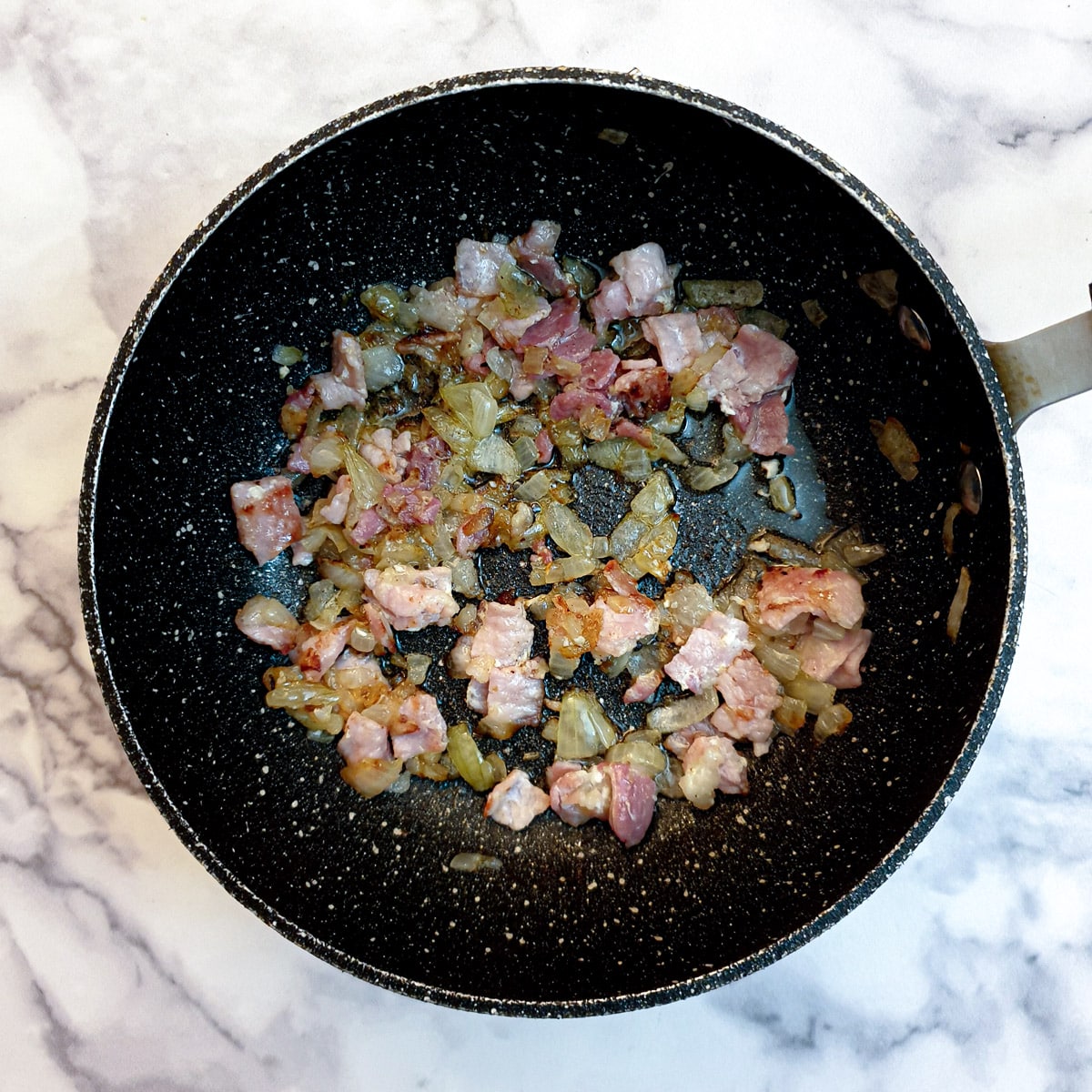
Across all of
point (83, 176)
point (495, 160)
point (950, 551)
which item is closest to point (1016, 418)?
point (950, 551)

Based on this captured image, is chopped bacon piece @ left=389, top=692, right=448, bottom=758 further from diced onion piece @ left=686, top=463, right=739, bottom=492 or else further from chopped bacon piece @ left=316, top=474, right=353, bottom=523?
diced onion piece @ left=686, top=463, right=739, bottom=492

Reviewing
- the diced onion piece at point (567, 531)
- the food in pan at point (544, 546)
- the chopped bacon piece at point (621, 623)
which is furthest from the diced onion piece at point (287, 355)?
the chopped bacon piece at point (621, 623)

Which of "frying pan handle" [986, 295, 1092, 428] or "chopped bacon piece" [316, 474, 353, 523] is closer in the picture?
"frying pan handle" [986, 295, 1092, 428]

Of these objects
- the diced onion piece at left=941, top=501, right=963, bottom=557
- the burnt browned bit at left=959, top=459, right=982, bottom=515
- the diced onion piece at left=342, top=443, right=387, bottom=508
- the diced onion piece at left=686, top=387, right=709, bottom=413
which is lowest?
the diced onion piece at left=941, top=501, right=963, bottom=557

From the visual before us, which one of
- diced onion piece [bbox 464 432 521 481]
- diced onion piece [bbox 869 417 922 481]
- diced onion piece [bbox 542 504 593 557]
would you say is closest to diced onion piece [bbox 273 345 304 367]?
diced onion piece [bbox 464 432 521 481]

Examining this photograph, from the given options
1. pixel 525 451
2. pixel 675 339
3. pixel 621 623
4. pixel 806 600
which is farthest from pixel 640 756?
pixel 675 339

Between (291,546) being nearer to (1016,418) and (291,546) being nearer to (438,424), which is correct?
(438,424)
